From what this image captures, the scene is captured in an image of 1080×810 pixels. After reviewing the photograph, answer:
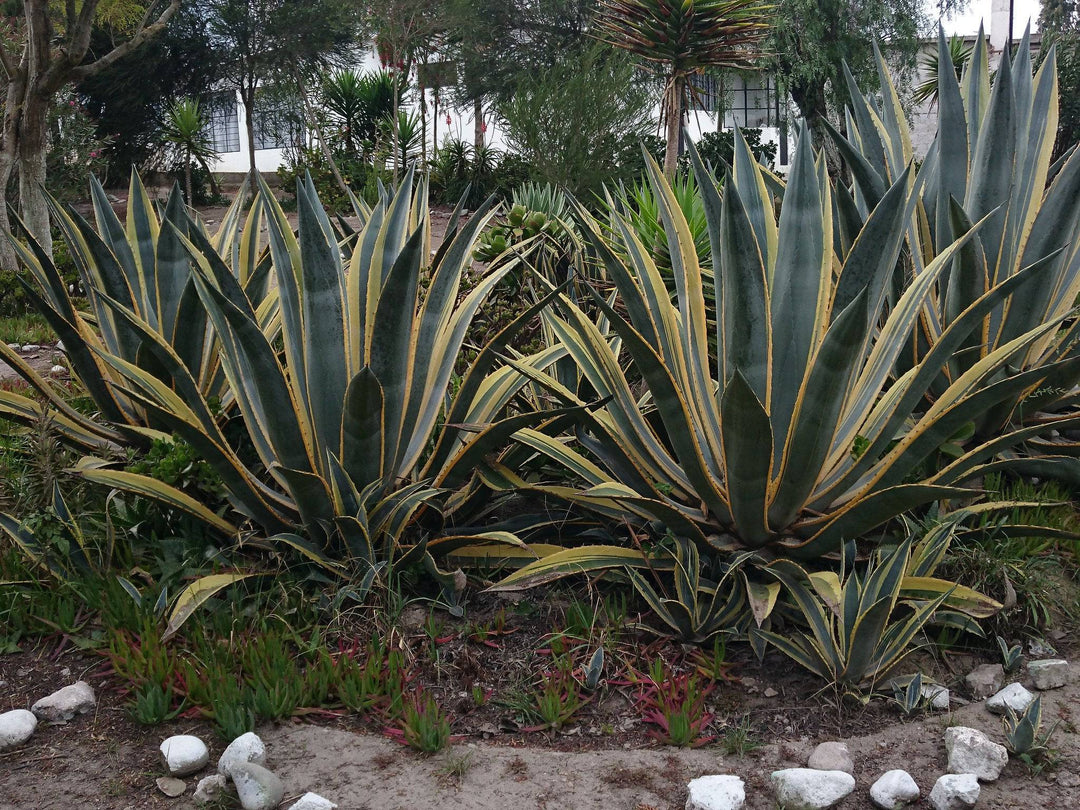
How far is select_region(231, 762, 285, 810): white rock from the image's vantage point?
6.49 ft

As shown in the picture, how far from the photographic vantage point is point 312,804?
1.96 m

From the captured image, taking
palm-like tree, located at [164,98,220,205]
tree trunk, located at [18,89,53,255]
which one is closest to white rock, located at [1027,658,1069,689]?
tree trunk, located at [18,89,53,255]

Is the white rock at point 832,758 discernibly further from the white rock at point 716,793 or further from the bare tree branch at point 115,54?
the bare tree branch at point 115,54

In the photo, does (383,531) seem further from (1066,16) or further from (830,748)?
(1066,16)

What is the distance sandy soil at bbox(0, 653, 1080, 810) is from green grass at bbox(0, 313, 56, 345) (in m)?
4.85

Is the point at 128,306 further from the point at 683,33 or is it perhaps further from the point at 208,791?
the point at 683,33

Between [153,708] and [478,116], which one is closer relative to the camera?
[153,708]

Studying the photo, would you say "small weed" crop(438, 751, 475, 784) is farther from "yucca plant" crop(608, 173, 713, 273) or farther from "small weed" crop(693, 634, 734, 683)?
"yucca plant" crop(608, 173, 713, 273)

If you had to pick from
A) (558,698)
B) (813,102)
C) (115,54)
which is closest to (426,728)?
(558,698)

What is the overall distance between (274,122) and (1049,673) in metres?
21.8

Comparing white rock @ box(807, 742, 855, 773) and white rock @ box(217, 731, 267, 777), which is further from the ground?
white rock @ box(217, 731, 267, 777)

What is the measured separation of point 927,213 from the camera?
3.45 metres

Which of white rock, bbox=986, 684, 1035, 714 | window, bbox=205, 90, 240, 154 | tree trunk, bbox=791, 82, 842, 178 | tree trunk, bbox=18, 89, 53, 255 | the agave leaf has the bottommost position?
white rock, bbox=986, 684, 1035, 714

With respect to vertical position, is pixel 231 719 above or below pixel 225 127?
below
